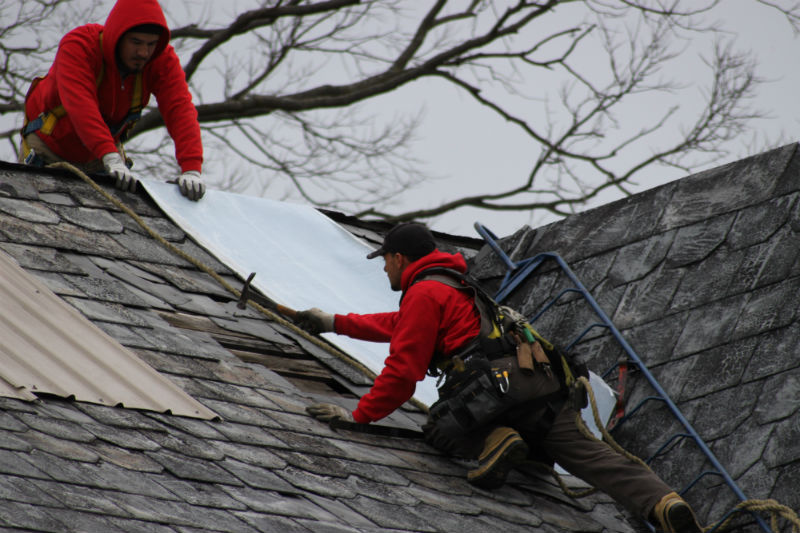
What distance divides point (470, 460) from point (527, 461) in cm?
29

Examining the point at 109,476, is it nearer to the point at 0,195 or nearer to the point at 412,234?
the point at 412,234

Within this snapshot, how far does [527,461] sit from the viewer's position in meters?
4.50

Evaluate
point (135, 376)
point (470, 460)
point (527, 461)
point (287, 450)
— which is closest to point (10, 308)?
point (135, 376)

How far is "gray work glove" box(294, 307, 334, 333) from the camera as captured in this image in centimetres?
477

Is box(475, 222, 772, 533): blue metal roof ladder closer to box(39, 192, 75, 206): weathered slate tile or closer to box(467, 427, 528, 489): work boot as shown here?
box(467, 427, 528, 489): work boot

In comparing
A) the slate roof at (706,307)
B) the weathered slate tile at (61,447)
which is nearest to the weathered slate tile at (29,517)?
the weathered slate tile at (61,447)

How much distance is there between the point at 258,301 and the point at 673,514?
2.17 metres

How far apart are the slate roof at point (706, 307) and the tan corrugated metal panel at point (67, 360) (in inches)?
87.3

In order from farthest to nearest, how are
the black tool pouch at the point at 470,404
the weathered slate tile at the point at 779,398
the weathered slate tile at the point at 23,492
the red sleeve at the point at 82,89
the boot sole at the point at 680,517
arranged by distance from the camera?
1. the red sleeve at the point at 82,89
2. the weathered slate tile at the point at 779,398
3. the black tool pouch at the point at 470,404
4. the boot sole at the point at 680,517
5. the weathered slate tile at the point at 23,492

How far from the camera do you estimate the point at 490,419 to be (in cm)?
422

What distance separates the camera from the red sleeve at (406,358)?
13.5ft

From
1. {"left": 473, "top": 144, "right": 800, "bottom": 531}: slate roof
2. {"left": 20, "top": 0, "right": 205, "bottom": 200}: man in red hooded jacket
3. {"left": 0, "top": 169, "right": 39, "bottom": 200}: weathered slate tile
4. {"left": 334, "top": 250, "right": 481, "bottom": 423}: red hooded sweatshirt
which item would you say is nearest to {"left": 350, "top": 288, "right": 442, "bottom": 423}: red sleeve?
{"left": 334, "top": 250, "right": 481, "bottom": 423}: red hooded sweatshirt

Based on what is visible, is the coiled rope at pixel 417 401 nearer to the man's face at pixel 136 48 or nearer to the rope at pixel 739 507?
the rope at pixel 739 507

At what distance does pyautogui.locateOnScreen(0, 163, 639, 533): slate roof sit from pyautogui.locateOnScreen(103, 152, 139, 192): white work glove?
6 cm
